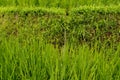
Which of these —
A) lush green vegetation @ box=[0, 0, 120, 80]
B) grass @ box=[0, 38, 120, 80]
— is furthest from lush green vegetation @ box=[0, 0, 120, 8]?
grass @ box=[0, 38, 120, 80]

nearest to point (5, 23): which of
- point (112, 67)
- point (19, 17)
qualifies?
point (19, 17)

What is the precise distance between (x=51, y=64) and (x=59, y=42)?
0.94 meters

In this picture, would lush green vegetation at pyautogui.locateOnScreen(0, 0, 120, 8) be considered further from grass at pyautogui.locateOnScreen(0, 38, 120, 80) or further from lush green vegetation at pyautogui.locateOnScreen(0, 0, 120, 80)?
grass at pyautogui.locateOnScreen(0, 38, 120, 80)

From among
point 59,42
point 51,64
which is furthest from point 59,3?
point 51,64

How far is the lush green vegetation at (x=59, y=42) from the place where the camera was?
2035 millimetres

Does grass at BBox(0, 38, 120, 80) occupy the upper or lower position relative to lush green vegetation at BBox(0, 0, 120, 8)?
lower

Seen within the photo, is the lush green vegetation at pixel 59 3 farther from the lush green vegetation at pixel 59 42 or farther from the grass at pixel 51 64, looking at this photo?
the grass at pixel 51 64

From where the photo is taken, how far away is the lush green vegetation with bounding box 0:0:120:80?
6.68 ft

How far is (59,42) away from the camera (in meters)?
2.97

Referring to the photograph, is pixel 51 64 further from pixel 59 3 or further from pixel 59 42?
pixel 59 3

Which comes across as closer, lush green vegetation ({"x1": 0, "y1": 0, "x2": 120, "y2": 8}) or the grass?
the grass

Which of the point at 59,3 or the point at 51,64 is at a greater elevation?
the point at 59,3

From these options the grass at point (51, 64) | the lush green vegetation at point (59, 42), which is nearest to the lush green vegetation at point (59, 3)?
the lush green vegetation at point (59, 42)

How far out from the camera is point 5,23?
2959 mm
